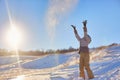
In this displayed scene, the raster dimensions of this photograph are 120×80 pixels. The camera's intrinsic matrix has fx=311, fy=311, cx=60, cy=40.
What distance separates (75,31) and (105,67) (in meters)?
2.78

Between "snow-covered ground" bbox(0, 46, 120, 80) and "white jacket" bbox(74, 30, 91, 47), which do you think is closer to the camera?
"white jacket" bbox(74, 30, 91, 47)

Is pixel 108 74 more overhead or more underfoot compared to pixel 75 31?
more underfoot

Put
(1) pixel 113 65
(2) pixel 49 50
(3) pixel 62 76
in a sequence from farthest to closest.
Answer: (2) pixel 49 50, (1) pixel 113 65, (3) pixel 62 76

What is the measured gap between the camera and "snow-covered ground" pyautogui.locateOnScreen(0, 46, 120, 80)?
1312cm

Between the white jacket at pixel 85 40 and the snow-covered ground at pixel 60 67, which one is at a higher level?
the white jacket at pixel 85 40

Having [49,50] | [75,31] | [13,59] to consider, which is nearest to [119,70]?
[75,31]

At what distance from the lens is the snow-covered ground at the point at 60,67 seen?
1312 cm

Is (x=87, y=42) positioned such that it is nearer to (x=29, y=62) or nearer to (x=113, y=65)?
(x=113, y=65)

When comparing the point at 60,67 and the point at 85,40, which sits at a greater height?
the point at 85,40

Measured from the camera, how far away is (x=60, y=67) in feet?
66.3

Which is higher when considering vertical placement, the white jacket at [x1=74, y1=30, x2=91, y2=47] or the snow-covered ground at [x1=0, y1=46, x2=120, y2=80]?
the white jacket at [x1=74, y1=30, x2=91, y2=47]

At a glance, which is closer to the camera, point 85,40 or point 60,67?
point 85,40

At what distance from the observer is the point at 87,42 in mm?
→ 12305

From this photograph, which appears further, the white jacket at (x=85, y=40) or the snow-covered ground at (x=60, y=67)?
the snow-covered ground at (x=60, y=67)
